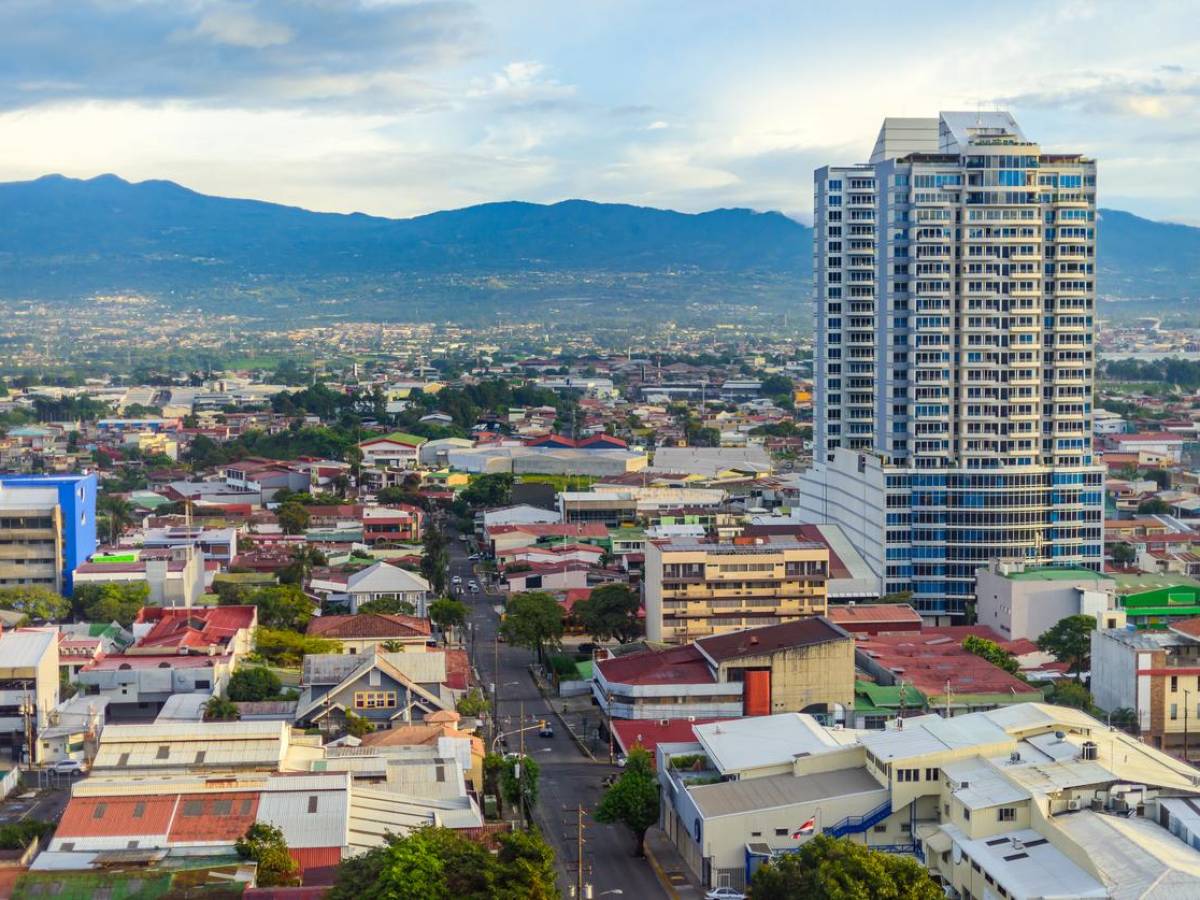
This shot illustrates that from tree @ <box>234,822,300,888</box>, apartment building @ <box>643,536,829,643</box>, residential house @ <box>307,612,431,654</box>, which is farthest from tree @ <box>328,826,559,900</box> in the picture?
apartment building @ <box>643,536,829,643</box>

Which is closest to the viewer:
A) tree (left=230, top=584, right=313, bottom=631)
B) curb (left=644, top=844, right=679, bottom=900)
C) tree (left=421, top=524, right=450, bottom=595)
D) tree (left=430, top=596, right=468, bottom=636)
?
curb (left=644, top=844, right=679, bottom=900)

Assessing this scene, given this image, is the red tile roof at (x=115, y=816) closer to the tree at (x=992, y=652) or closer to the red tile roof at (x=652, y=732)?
the red tile roof at (x=652, y=732)

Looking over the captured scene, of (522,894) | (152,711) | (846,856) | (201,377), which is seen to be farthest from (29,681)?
(201,377)

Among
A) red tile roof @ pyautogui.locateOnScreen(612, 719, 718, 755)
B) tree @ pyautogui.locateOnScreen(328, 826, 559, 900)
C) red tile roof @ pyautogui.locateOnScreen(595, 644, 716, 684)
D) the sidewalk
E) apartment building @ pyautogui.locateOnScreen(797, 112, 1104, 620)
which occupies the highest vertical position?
apartment building @ pyautogui.locateOnScreen(797, 112, 1104, 620)

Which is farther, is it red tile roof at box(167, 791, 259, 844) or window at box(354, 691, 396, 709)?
window at box(354, 691, 396, 709)

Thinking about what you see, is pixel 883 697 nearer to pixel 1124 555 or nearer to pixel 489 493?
pixel 1124 555

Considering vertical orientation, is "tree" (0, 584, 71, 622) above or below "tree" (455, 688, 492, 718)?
above

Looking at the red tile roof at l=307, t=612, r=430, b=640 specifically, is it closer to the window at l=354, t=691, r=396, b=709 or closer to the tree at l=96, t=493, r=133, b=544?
the window at l=354, t=691, r=396, b=709

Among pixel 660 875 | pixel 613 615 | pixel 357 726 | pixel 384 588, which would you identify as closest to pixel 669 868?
pixel 660 875
